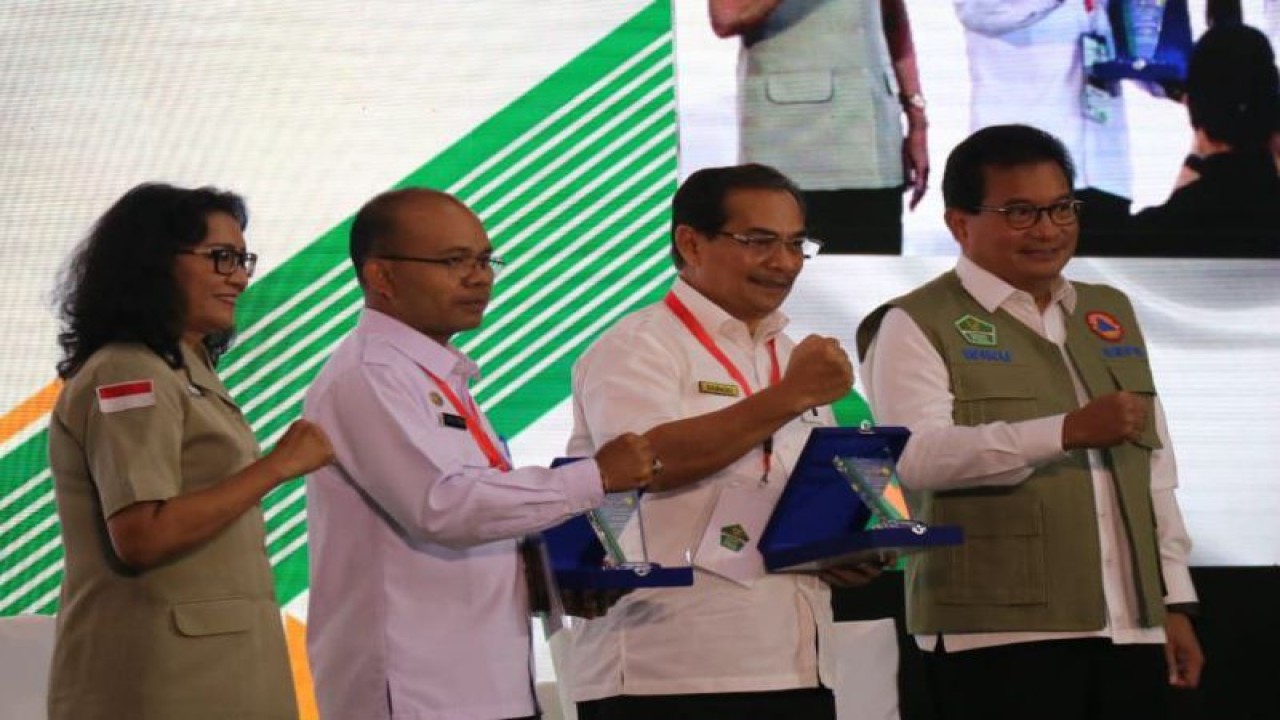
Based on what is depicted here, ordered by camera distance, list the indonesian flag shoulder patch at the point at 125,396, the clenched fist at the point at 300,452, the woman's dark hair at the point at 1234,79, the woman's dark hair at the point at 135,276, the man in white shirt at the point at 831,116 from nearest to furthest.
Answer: the clenched fist at the point at 300,452, the indonesian flag shoulder patch at the point at 125,396, the woman's dark hair at the point at 135,276, the man in white shirt at the point at 831,116, the woman's dark hair at the point at 1234,79

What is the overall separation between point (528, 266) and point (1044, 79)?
145 centimetres

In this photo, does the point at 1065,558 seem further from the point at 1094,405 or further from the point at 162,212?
the point at 162,212

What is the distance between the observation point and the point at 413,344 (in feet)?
8.54

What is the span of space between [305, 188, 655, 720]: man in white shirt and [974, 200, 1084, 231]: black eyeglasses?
1.05 m

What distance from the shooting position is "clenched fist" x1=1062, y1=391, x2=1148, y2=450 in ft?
9.19

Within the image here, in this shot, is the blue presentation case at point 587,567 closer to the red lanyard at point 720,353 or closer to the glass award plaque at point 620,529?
the glass award plaque at point 620,529

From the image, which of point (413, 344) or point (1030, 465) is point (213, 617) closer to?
point (413, 344)

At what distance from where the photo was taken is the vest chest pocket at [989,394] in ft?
10.1

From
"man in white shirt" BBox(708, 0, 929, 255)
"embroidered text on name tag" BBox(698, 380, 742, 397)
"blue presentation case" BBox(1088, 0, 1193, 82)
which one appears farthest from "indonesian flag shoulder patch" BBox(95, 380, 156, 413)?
"blue presentation case" BBox(1088, 0, 1193, 82)

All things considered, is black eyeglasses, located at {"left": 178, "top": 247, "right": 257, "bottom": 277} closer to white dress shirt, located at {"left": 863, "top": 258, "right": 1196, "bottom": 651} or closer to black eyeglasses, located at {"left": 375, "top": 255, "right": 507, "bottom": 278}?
black eyeglasses, located at {"left": 375, "top": 255, "right": 507, "bottom": 278}

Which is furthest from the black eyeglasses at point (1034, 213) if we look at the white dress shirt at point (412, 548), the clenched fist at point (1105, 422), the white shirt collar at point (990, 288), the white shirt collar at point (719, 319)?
the white dress shirt at point (412, 548)

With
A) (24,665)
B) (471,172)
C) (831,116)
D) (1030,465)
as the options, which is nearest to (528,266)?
(471,172)

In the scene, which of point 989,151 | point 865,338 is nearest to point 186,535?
point 865,338

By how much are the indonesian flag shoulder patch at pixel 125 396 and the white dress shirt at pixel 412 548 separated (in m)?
0.24
